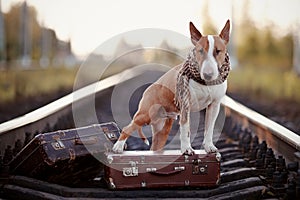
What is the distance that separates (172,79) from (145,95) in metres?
0.15

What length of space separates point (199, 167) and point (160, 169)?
185 mm

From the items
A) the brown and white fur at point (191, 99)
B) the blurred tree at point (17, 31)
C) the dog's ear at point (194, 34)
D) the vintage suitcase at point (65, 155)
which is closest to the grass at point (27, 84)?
the vintage suitcase at point (65, 155)

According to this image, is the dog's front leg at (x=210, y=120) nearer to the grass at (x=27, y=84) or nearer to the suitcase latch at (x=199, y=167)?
the suitcase latch at (x=199, y=167)

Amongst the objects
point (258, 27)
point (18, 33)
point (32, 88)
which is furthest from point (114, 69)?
point (18, 33)

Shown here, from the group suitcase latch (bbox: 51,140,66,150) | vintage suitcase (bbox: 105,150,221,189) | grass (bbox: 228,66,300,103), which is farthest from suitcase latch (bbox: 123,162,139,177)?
grass (bbox: 228,66,300,103)

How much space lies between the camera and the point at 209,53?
295 centimetres

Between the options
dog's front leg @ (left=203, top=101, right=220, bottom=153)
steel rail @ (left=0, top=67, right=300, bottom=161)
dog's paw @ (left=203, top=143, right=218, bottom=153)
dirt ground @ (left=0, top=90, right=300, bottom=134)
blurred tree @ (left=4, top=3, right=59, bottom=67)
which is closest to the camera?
dog's front leg @ (left=203, top=101, right=220, bottom=153)

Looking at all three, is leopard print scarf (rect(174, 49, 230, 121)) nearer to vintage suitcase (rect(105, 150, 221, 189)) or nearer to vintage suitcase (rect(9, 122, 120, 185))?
vintage suitcase (rect(105, 150, 221, 189))

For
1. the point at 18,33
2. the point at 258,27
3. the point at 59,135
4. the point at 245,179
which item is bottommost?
the point at 18,33

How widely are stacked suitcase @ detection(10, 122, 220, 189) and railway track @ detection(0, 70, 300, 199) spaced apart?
5cm

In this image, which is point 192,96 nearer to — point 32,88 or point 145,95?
point 145,95

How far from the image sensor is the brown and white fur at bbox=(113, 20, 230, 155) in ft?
9.70

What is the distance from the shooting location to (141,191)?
3.28 meters

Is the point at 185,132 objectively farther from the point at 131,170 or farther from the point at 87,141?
the point at 87,141
